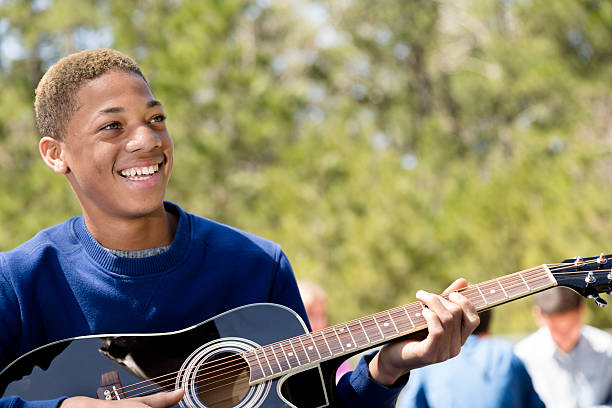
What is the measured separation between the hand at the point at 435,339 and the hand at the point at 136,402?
0.53 metres

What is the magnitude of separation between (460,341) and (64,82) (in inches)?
48.3

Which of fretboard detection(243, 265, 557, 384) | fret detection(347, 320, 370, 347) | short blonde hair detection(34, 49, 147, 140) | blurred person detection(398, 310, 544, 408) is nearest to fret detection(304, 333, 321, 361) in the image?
fretboard detection(243, 265, 557, 384)

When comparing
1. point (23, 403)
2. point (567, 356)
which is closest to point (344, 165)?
point (567, 356)

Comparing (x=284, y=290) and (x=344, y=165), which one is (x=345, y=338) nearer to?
(x=284, y=290)

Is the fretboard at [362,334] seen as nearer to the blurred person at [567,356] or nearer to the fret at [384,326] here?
the fret at [384,326]

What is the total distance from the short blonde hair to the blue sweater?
29 cm

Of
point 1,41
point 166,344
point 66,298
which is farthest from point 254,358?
point 1,41

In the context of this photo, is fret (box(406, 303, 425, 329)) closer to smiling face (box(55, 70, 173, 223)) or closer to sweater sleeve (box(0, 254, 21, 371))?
smiling face (box(55, 70, 173, 223))

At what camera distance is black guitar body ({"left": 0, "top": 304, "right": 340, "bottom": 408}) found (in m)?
1.79

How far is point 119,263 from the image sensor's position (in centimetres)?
188

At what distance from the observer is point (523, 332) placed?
8.77 m

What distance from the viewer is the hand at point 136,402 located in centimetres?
167

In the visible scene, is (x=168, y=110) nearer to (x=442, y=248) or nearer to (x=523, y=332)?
(x=442, y=248)

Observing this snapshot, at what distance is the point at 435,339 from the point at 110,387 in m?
0.82
